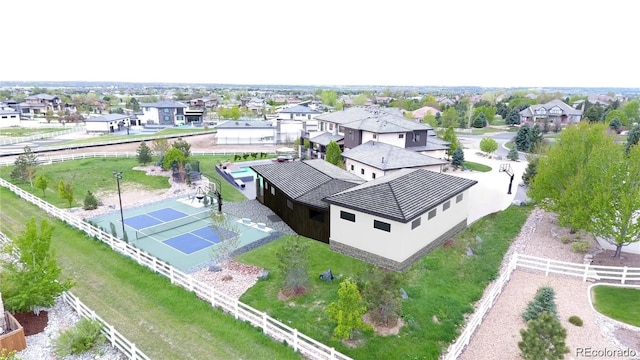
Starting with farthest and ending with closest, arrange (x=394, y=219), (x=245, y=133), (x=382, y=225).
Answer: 1. (x=245, y=133)
2. (x=382, y=225)
3. (x=394, y=219)

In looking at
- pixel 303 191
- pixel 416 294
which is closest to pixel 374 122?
pixel 303 191

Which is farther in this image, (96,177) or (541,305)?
(96,177)

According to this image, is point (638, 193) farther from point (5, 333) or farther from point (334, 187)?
point (5, 333)

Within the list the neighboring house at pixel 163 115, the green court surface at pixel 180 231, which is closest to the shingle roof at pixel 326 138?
the green court surface at pixel 180 231

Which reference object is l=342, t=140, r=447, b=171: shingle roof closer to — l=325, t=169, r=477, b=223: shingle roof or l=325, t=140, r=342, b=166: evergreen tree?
l=325, t=140, r=342, b=166: evergreen tree

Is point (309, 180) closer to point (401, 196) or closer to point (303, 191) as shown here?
point (303, 191)

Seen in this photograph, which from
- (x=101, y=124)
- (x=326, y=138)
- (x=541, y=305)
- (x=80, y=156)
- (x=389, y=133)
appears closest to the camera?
(x=541, y=305)

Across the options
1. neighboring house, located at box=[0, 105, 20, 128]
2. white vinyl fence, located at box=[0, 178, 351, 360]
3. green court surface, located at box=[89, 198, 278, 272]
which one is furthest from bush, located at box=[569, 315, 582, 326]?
neighboring house, located at box=[0, 105, 20, 128]
